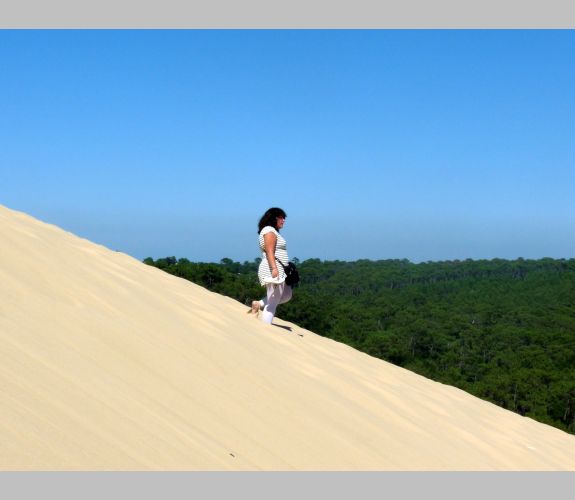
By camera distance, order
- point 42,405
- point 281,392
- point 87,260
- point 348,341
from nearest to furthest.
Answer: point 42,405
point 281,392
point 87,260
point 348,341

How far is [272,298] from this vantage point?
28.1 ft

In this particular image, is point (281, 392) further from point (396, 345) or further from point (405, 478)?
point (396, 345)

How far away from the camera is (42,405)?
3967mm

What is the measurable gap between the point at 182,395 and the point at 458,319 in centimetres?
7734

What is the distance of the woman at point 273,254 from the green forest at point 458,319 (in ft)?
120

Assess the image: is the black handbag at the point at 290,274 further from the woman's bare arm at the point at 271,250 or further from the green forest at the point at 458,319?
the green forest at the point at 458,319

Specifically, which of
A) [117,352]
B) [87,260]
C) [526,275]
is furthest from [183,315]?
[526,275]

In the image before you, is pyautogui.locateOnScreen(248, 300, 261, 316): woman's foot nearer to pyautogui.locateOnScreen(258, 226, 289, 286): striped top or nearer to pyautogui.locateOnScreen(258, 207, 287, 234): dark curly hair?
pyautogui.locateOnScreen(258, 226, 289, 286): striped top

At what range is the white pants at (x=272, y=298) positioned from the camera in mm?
8438

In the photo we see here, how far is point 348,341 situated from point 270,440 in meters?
51.7

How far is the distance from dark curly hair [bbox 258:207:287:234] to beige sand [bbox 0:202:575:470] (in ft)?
3.12

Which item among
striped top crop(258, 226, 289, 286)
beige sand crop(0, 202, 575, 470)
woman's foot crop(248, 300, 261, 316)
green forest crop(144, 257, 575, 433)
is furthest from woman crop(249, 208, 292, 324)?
green forest crop(144, 257, 575, 433)

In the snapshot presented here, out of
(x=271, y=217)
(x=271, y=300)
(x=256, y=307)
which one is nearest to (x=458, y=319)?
(x=256, y=307)

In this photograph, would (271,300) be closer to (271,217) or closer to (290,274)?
(290,274)
